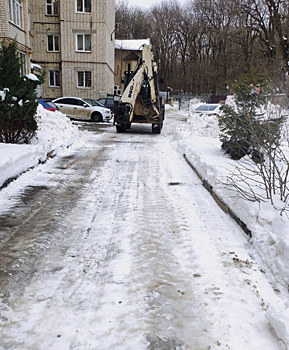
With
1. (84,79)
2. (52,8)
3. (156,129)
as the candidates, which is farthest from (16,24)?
(52,8)

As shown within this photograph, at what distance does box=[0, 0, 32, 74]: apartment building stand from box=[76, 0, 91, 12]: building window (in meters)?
11.2

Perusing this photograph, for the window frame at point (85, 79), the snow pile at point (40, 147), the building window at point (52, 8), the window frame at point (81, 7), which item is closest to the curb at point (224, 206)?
the snow pile at point (40, 147)

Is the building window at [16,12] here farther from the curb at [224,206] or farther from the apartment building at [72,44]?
the curb at [224,206]

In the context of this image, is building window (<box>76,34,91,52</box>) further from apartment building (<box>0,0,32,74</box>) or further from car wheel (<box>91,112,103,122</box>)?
car wheel (<box>91,112,103,122</box>)

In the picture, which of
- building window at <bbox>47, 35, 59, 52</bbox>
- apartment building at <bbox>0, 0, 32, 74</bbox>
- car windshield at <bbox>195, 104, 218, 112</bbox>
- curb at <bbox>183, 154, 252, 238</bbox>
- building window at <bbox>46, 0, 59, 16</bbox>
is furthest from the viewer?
building window at <bbox>47, 35, 59, 52</bbox>

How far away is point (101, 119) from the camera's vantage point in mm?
21250

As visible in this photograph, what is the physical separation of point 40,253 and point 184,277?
1.70 m

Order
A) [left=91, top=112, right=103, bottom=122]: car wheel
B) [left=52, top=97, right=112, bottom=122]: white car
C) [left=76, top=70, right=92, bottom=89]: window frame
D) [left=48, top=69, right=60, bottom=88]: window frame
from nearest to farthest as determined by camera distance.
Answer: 1. [left=52, top=97, right=112, bottom=122]: white car
2. [left=91, top=112, right=103, bottom=122]: car wheel
3. [left=76, top=70, right=92, bottom=89]: window frame
4. [left=48, top=69, right=60, bottom=88]: window frame

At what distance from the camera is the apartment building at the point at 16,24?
1688 centimetres

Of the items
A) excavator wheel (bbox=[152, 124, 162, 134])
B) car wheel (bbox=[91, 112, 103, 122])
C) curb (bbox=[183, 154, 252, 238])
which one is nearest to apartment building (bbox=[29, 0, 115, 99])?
car wheel (bbox=[91, 112, 103, 122])

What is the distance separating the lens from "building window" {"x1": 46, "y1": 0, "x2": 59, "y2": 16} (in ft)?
97.6

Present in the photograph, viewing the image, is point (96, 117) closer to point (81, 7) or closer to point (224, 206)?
point (81, 7)

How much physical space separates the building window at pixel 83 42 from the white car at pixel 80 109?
36.5ft

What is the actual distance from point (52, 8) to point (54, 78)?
20.8 ft
